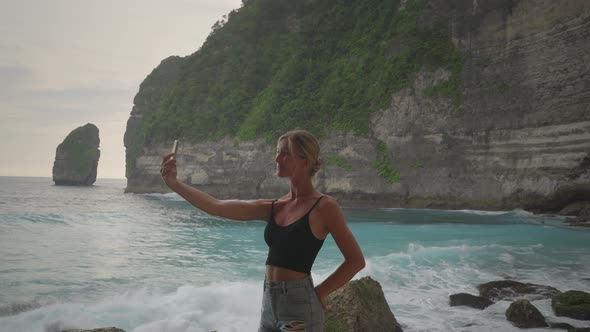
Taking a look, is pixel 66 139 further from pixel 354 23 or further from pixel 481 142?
pixel 481 142

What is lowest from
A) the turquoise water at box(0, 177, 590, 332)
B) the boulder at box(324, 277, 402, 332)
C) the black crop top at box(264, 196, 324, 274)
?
the turquoise water at box(0, 177, 590, 332)

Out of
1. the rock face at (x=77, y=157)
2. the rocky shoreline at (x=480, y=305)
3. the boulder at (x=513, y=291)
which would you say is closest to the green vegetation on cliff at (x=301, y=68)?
the boulder at (x=513, y=291)

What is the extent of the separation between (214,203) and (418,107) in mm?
32984

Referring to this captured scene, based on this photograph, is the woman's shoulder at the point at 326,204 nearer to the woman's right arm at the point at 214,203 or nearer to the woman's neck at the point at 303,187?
the woman's neck at the point at 303,187

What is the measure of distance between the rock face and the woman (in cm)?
10535

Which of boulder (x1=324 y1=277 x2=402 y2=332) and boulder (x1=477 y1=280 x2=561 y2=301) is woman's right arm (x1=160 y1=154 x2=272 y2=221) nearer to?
boulder (x1=324 y1=277 x2=402 y2=332)

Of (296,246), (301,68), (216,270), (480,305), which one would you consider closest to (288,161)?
(296,246)

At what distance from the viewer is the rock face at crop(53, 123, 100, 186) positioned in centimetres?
9731

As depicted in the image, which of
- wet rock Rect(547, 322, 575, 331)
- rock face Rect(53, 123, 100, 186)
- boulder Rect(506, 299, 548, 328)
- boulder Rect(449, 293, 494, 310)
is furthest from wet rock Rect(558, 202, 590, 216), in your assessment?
rock face Rect(53, 123, 100, 186)

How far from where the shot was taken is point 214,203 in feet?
8.35

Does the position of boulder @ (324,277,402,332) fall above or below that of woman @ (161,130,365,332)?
below

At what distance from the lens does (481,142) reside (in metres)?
30.2

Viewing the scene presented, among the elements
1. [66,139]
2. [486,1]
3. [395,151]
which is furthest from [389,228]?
[66,139]

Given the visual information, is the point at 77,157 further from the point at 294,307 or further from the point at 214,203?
the point at 294,307
